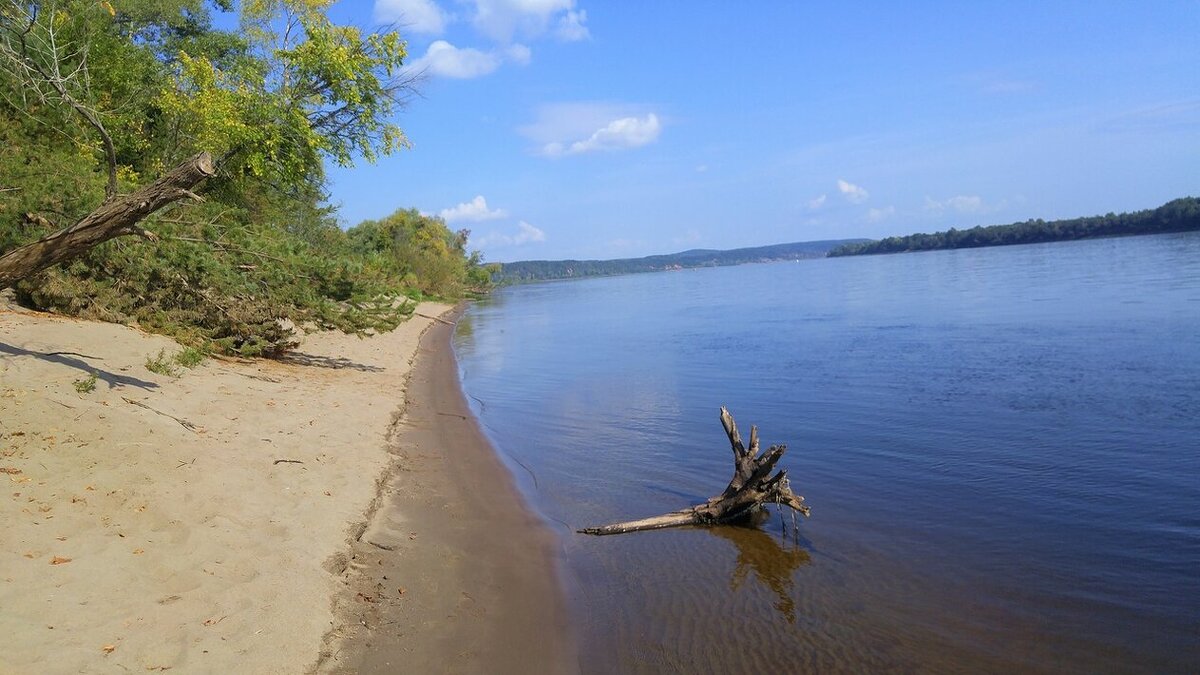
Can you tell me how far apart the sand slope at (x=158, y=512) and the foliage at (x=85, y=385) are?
0.08 meters

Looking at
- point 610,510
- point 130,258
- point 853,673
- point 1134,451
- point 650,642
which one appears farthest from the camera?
point 130,258

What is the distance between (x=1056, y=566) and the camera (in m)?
6.68

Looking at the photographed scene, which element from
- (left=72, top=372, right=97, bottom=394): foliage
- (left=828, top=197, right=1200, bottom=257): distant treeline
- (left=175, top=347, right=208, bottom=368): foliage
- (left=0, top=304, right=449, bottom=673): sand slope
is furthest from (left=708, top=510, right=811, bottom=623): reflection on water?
(left=828, top=197, right=1200, bottom=257): distant treeline

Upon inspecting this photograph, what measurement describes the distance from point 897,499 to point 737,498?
222 centimetres

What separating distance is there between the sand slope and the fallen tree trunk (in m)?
2.88

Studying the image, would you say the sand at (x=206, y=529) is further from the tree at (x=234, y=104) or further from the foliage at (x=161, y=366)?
the tree at (x=234, y=104)

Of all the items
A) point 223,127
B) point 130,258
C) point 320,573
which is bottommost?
point 320,573

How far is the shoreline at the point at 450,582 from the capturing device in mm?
4992

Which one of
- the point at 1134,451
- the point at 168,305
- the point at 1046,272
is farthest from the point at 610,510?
the point at 1046,272

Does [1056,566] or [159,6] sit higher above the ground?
[159,6]

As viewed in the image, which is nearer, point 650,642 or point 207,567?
point 207,567

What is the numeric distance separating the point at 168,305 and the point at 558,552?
31.9ft

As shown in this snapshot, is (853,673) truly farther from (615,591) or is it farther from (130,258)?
(130,258)

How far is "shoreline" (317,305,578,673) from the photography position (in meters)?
4.99
